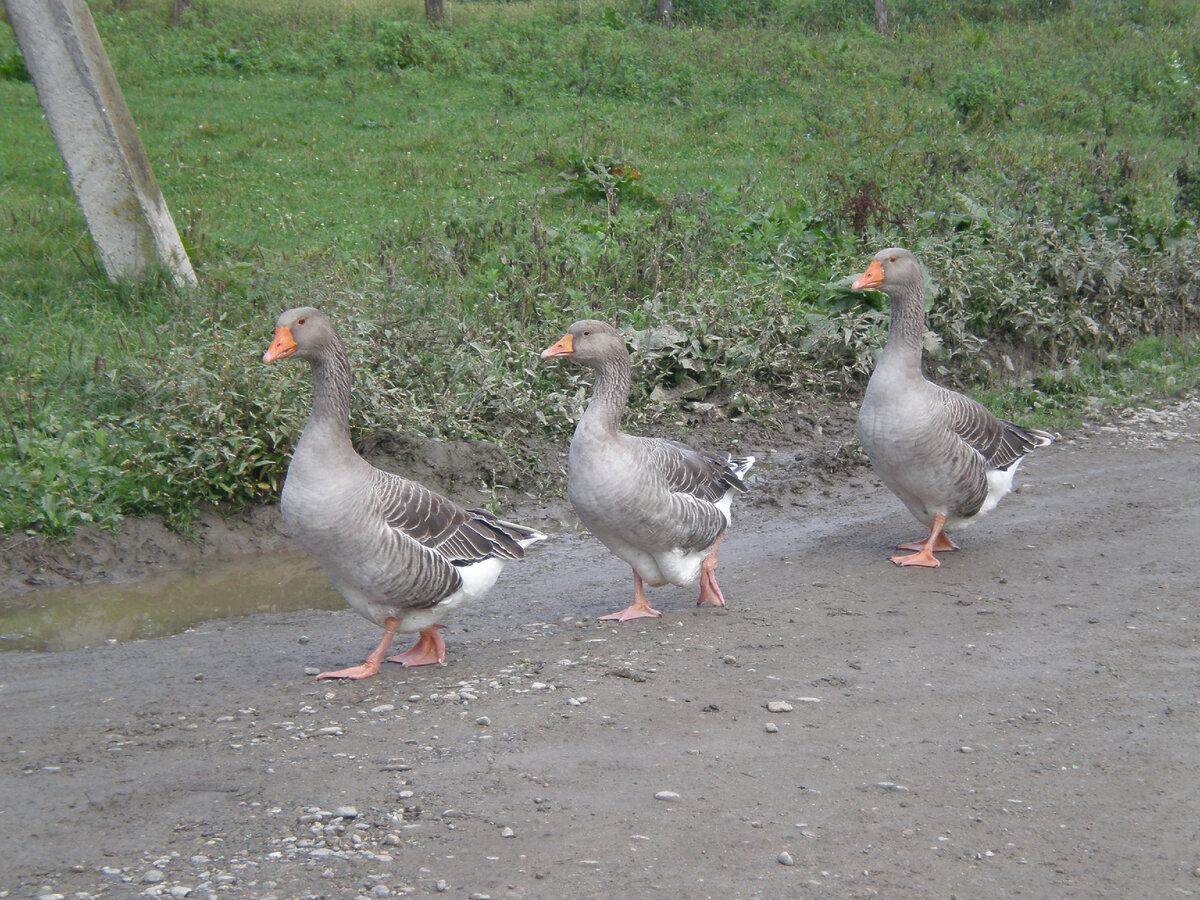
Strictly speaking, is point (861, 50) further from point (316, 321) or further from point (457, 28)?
point (316, 321)

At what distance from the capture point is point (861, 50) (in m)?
22.8

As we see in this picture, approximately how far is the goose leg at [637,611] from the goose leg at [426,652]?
94 cm

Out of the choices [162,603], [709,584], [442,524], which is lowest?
[162,603]

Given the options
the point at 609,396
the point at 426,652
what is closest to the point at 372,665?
the point at 426,652

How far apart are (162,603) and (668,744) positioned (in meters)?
3.55

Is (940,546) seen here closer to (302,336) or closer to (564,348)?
(564,348)

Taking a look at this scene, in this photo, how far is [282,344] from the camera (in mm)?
5297

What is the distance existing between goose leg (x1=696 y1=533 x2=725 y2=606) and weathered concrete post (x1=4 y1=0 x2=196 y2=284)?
5.73m

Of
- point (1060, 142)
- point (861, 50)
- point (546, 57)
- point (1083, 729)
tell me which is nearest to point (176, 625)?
point (1083, 729)

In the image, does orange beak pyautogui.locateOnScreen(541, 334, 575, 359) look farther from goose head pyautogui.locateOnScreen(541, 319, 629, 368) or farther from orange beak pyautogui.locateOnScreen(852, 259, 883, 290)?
orange beak pyautogui.locateOnScreen(852, 259, 883, 290)

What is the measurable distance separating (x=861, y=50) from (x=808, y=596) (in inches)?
757

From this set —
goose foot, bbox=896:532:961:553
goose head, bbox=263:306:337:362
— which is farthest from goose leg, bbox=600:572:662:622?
goose head, bbox=263:306:337:362

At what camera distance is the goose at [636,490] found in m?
5.69

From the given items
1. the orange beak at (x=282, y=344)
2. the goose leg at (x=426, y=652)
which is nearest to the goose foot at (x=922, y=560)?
the goose leg at (x=426, y=652)
